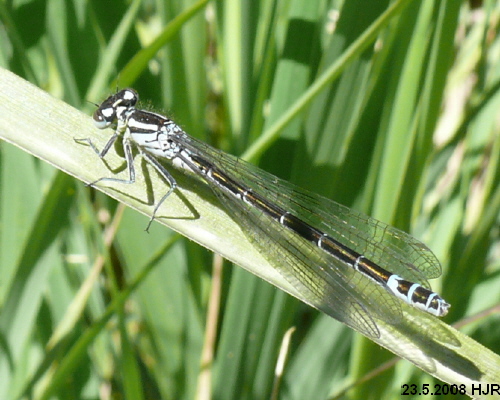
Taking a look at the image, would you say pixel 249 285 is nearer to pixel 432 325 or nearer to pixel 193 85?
pixel 432 325

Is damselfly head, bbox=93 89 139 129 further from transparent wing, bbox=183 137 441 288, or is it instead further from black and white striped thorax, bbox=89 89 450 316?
transparent wing, bbox=183 137 441 288

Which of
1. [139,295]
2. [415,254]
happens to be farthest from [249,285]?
[415,254]

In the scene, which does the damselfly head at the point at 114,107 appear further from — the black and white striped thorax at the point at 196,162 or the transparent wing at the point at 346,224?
the transparent wing at the point at 346,224

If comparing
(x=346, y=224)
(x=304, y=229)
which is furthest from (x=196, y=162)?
(x=346, y=224)

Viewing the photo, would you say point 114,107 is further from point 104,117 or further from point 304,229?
point 304,229

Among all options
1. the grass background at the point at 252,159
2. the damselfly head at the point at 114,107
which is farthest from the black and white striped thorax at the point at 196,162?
the grass background at the point at 252,159

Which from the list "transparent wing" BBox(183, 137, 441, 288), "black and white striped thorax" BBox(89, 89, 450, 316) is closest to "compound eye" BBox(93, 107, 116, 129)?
"black and white striped thorax" BBox(89, 89, 450, 316)

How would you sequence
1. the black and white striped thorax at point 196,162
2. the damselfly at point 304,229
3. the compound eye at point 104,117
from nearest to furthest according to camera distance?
1. the damselfly at point 304,229
2. the compound eye at point 104,117
3. the black and white striped thorax at point 196,162
